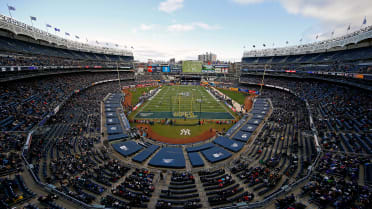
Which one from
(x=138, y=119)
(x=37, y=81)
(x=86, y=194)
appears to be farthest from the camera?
(x=37, y=81)

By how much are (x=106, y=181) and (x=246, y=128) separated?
2254cm

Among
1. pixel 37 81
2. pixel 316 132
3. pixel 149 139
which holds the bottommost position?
pixel 149 139

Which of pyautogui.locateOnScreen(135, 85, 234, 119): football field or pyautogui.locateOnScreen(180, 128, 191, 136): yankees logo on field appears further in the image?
pyautogui.locateOnScreen(135, 85, 234, 119): football field

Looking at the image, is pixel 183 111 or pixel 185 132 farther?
pixel 183 111

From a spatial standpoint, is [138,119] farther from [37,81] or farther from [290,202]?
[290,202]

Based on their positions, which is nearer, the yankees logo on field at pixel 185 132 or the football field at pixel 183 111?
the yankees logo on field at pixel 185 132

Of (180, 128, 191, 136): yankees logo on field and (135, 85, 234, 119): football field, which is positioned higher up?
(135, 85, 234, 119): football field

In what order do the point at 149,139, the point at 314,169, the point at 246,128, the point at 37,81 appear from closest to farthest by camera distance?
the point at 314,169, the point at 149,139, the point at 246,128, the point at 37,81

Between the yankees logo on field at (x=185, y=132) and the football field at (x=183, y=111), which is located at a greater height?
the football field at (x=183, y=111)

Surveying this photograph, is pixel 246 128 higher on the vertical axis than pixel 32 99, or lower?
lower

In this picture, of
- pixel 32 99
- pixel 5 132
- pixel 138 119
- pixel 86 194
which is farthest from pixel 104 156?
pixel 32 99

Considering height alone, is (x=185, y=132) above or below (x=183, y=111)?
below

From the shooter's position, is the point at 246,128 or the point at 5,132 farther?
the point at 246,128

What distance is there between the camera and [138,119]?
34.8 m
